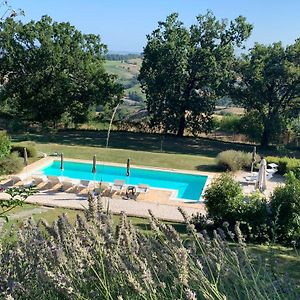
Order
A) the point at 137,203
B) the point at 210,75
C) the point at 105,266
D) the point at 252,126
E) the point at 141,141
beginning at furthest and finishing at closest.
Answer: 1. the point at 252,126
2. the point at 210,75
3. the point at 141,141
4. the point at 137,203
5. the point at 105,266

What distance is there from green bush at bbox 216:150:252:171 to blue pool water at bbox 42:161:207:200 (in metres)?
1.82

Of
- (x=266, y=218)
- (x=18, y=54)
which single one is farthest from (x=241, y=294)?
(x=18, y=54)

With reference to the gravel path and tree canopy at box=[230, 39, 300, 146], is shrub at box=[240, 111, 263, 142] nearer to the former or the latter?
tree canopy at box=[230, 39, 300, 146]

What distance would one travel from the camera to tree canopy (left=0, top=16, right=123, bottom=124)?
2736 cm

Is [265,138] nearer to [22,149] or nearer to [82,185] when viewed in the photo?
[22,149]

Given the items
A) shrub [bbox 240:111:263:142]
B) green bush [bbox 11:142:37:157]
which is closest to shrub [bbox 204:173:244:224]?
green bush [bbox 11:142:37:157]

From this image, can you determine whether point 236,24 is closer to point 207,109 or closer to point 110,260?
point 207,109

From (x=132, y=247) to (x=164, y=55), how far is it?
24635 millimetres

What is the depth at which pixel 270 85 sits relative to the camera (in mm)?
26312

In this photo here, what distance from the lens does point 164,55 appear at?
86.8 feet

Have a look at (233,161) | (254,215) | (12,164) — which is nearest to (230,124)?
(233,161)

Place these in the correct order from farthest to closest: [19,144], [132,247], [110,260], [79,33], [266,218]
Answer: [79,33]
[19,144]
[266,218]
[132,247]
[110,260]

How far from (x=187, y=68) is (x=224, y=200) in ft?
57.2

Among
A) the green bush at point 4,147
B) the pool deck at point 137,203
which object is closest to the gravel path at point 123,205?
the pool deck at point 137,203
